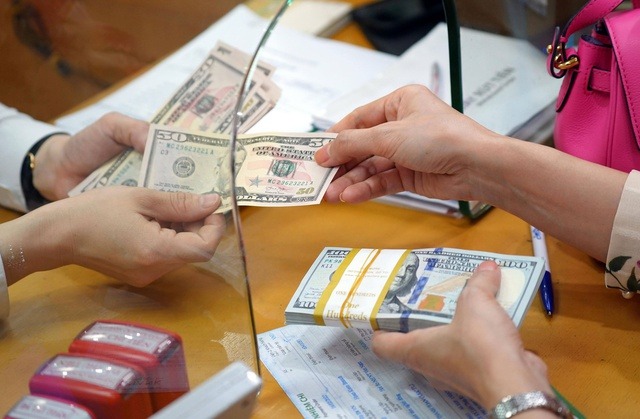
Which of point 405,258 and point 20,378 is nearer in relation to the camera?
point 20,378

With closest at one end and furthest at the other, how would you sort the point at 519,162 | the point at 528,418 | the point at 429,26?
1. the point at 528,418
2. the point at 519,162
3. the point at 429,26

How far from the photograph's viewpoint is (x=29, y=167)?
1369mm

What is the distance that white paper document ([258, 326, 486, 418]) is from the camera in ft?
3.13

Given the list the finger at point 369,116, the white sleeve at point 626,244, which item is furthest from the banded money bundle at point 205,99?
the white sleeve at point 626,244

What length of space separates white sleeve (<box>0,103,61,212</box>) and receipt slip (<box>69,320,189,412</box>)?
467mm

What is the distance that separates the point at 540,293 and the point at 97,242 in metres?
0.61

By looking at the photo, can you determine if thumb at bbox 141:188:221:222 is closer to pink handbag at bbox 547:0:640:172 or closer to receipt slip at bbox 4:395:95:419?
receipt slip at bbox 4:395:95:419

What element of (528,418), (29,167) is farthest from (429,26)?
(528,418)

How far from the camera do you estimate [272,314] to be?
1141 mm

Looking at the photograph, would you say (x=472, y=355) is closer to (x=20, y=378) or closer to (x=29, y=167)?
(x=20, y=378)

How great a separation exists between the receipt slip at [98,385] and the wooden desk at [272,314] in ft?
0.15

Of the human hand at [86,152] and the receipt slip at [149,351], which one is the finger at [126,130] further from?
the receipt slip at [149,351]

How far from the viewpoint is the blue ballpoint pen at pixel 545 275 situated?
1.11 m

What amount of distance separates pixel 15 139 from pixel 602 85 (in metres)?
0.97
